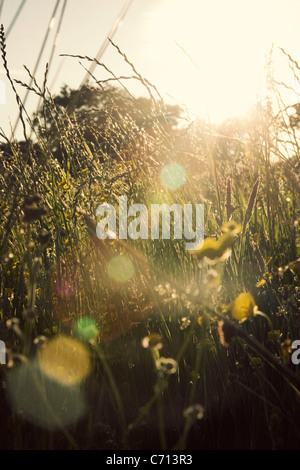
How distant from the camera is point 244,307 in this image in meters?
0.82

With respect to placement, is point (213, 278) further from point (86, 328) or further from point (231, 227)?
point (86, 328)

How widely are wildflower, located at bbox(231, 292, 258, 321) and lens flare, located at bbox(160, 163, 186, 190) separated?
1.04 meters

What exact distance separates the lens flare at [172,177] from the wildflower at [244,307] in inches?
41.0

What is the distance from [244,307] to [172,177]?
118cm

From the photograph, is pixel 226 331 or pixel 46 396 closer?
pixel 226 331

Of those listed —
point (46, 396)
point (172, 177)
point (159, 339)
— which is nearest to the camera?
point (159, 339)

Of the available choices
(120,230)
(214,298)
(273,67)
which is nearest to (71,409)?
(214,298)

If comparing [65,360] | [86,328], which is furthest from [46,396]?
[86,328]

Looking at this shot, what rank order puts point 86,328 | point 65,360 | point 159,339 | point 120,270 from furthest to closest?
point 120,270 < point 86,328 < point 65,360 < point 159,339

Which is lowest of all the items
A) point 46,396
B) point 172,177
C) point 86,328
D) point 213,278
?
point 46,396

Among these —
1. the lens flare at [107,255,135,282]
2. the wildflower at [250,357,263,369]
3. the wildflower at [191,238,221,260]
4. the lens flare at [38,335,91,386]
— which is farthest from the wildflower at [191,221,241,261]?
the lens flare at [107,255,135,282]

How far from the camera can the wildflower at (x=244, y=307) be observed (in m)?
0.81

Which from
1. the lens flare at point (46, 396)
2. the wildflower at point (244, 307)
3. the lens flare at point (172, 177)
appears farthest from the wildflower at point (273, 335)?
the lens flare at point (172, 177)

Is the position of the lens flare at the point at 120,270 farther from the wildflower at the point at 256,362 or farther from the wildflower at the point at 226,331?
the wildflower at the point at 226,331
